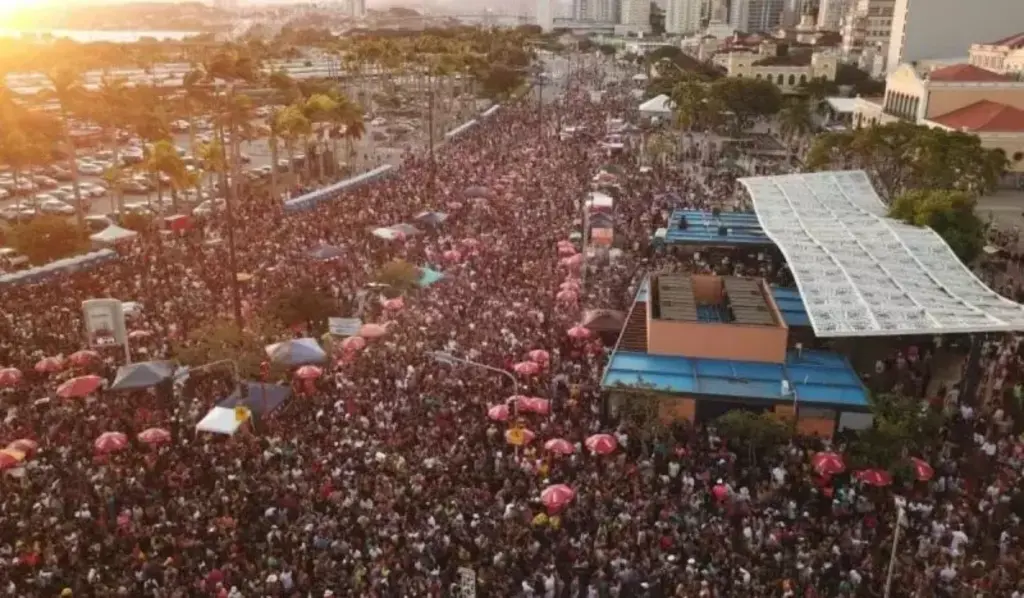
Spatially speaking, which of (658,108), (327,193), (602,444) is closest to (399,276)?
(602,444)

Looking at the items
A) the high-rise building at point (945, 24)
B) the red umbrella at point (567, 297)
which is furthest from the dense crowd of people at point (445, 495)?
the high-rise building at point (945, 24)

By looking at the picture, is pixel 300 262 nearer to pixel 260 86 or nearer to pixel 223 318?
pixel 223 318

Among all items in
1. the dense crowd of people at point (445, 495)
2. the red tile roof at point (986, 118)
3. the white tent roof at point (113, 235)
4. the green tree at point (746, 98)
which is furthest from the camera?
the green tree at point (746, 98)

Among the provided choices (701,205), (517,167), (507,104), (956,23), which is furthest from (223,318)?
(956,23)

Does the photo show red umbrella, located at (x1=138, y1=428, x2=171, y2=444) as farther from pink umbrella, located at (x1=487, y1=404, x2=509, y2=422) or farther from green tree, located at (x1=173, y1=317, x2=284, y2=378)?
pink umbrella, located at (x1=487, y1=404, x2=509, y2=422)

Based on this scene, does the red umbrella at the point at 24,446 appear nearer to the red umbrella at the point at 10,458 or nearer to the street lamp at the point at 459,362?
the red umbrella at the point at 10,458

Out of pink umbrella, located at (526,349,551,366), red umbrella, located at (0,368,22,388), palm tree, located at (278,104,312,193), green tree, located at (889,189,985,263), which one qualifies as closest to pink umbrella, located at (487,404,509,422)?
pink umbrella, located at (526,349,551,366)
